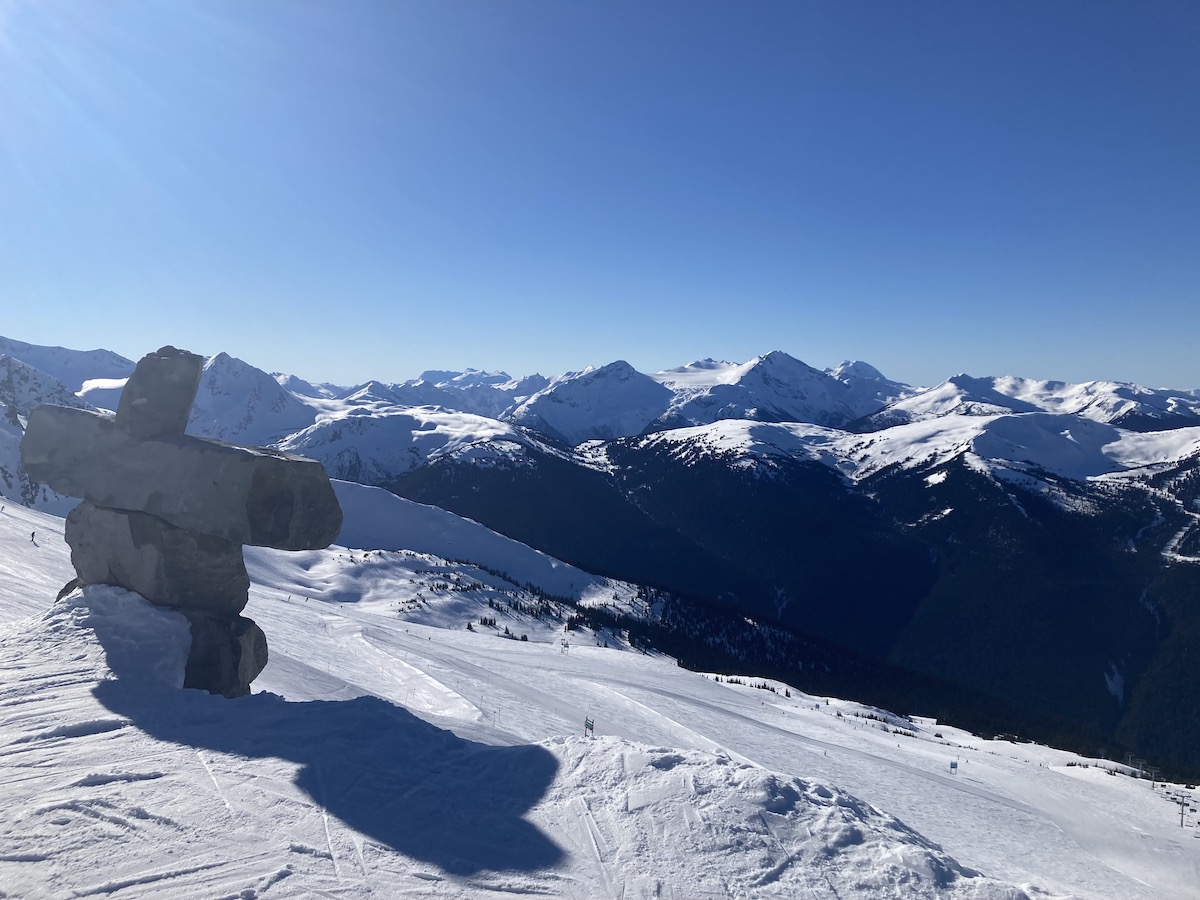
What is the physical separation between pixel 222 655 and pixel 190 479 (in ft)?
14.4

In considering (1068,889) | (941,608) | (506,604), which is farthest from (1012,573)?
(1068,889)

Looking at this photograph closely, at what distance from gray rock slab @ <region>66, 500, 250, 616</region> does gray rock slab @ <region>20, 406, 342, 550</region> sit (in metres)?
0.41

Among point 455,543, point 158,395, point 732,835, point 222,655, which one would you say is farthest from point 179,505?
point 455,543

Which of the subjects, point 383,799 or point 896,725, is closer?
point 383,799

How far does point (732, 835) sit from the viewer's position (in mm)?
11008

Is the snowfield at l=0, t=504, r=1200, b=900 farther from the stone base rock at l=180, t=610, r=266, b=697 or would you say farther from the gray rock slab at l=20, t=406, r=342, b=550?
the gray rock slab at l=20, t=406, r=342, b=550

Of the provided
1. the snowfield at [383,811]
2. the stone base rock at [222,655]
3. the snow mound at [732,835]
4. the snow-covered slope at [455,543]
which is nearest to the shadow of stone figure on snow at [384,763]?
the snowfield at [383,811]

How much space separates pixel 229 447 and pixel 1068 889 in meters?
26.6

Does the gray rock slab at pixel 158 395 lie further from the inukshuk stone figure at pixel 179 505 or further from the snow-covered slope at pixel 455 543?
the snow-covered slope at pixel 455 543

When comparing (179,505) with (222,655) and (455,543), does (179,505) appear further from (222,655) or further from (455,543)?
(455,543)

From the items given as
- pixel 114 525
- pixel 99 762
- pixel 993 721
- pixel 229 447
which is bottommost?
pixel 993 721

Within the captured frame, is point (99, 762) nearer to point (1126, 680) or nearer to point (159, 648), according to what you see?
point (159, 648)

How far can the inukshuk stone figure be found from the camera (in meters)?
15.6

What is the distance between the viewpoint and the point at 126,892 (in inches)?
319
